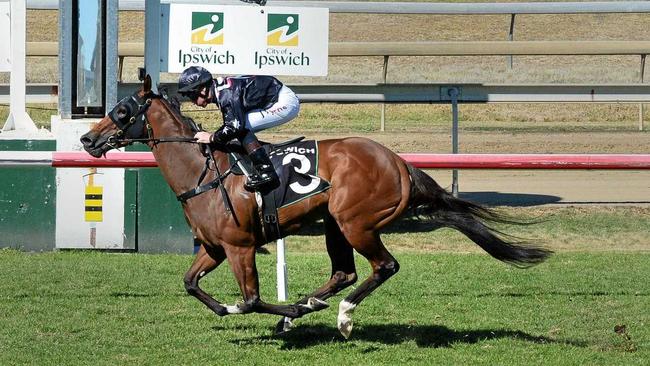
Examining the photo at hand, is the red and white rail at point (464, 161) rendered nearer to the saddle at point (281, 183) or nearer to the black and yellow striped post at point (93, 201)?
the saddle at point (281, 183)

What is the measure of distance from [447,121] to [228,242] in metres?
16.2

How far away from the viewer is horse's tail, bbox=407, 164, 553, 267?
8336mm

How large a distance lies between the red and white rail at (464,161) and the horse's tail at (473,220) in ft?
3.99

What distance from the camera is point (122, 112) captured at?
26.5ft

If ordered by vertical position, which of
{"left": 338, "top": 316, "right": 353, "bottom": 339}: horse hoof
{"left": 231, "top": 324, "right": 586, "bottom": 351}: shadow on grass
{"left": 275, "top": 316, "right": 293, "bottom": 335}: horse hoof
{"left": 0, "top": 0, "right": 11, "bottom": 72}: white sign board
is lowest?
{"left": 231, "top": 324, "right": 586, "bottom": 351}: shadow on grass

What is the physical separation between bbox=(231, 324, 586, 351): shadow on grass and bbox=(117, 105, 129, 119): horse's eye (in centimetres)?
178

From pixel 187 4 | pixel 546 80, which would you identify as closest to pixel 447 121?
pixel 546 80

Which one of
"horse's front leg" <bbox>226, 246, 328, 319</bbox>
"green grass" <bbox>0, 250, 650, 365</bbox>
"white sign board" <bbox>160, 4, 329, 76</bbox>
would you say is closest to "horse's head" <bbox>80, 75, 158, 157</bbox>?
"horse's front leg" <bbox>226, 246, 328, 319</bbox>

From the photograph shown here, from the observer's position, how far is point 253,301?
309 inches

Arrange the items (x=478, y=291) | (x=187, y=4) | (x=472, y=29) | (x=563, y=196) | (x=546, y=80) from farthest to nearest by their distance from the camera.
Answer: (x=472, y=29) < (x=546, y=80) < (x=563, y=196) < (x=187, y=4) < (x=478, y=291)

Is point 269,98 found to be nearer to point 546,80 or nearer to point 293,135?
point 293,135

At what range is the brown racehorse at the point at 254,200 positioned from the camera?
788 cm

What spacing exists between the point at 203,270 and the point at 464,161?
287 centimetres

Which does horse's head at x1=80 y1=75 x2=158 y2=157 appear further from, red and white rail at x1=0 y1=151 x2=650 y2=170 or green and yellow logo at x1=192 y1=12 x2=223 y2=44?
green and yellow logo at x1=192 y1=12 x2=223 y2=44
